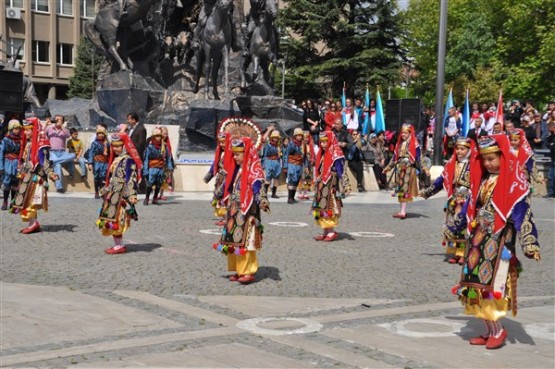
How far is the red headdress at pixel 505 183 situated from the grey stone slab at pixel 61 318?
2909 millimetres

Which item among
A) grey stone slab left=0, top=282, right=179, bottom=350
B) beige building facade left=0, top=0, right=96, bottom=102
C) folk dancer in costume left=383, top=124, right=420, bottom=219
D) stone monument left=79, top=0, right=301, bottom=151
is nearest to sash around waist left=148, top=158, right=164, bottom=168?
folk dancer in costume left=383, top=124, right=420, bottom=219

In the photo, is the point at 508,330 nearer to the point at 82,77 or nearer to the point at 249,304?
the point at 249,304

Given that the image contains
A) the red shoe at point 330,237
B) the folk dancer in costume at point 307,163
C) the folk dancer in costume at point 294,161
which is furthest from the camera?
the folk dancer in costume at point 307,163

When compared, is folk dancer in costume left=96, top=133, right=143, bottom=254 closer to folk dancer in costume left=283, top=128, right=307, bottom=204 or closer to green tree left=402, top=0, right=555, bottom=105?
folk dancer in costume left=283, top=128, right=307, bottom=204

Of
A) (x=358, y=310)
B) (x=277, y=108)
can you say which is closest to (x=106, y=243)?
(x=358, y=310)

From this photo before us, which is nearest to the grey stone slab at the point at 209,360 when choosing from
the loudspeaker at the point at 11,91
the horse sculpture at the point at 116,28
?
the loudspeaker at the point at 11,91

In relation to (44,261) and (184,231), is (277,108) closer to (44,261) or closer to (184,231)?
(184,231)

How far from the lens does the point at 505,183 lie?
6930mm

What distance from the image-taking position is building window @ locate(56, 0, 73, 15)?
204 ft

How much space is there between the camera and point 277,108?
1030 inches

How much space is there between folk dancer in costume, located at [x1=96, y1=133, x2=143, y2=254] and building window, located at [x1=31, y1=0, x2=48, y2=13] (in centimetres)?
5275

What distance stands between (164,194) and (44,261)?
9874 mm

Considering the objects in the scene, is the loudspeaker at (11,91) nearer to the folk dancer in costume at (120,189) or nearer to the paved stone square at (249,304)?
Result: the paved stone square at (249,304)

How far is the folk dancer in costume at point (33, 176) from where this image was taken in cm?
1309
